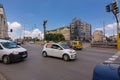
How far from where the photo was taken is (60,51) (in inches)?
526

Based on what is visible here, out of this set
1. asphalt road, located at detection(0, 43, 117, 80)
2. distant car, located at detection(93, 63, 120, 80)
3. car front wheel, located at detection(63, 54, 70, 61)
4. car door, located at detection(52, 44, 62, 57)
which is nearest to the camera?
distant car, located at detection(93, 63, 120, 80)

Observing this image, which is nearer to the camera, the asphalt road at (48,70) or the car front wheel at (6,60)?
the asphalt road at (48,70)

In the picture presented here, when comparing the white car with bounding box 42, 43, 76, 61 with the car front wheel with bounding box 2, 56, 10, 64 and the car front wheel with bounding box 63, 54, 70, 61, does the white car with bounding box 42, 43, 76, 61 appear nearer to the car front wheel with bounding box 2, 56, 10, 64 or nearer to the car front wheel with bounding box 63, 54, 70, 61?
the car front wheel with bounding box 63, 54, 70, 61

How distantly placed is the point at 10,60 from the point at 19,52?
881mm

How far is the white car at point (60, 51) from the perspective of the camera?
1273cm

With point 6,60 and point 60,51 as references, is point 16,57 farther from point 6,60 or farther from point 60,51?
point 60,51

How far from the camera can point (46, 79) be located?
6.92 meters

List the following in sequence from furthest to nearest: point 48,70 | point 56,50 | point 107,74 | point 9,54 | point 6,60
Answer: point 56,50 < point 6,60 < point 9,54 < point 48,70 < point 107,74

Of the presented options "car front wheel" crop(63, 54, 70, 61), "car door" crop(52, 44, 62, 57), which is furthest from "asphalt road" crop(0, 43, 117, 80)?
"car door" crop(52, 44, 62, 57)

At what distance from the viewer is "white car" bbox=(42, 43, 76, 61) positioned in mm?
12727

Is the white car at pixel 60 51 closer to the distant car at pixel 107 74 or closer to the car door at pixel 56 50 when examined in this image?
Result: the car door at pixel 56 50

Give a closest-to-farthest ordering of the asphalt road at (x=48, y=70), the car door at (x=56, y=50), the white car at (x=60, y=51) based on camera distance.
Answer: the asphalt road at (x=48, y=70) → the white car at (x=60, y=51) → the car door at (x=56, y=50)

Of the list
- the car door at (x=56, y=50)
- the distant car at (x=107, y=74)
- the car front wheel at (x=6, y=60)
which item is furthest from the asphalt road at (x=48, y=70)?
the distant car at (x=107, y=74)

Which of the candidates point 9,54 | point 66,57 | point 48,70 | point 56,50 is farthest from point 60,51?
point 48,70
